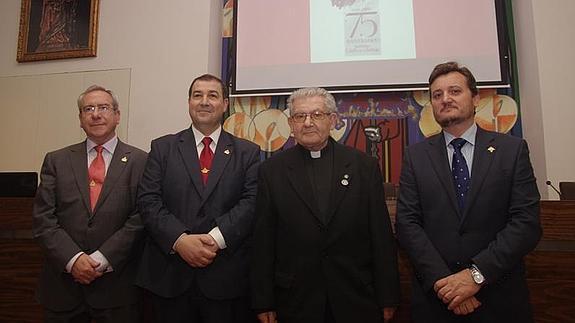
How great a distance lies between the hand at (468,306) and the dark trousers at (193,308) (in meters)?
0.91

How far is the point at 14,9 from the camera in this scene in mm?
4262

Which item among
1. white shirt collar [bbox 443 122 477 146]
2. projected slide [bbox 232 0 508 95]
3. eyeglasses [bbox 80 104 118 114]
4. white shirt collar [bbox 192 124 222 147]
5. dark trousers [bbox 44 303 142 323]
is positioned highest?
projected slide [bbox 232 0 508 95]

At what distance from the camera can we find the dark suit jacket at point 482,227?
5.11 ft

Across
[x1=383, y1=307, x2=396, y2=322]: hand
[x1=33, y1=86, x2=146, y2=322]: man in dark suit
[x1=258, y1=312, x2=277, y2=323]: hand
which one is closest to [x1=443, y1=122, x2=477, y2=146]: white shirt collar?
[x1=383, y1=307, x2=396, y2=322]: hand

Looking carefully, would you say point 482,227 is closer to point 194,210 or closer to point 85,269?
point 194,210

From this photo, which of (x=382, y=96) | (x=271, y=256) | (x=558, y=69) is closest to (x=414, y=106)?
(x=382, y=96)

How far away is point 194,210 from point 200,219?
0.05m

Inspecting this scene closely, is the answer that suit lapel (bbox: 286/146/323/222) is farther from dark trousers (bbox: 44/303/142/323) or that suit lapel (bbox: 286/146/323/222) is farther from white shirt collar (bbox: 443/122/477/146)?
dark trousers (bbox: 44/303/142/323)

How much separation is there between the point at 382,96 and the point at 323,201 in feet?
6.88

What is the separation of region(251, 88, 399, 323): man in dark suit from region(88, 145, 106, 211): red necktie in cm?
80

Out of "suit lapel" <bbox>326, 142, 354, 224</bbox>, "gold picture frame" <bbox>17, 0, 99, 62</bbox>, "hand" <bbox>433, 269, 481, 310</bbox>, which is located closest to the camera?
"hand" <bbox>433, 269, 481, 310</bbox>

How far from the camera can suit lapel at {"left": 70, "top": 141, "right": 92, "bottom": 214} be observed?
194cm

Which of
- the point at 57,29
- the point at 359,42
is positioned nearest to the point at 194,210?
the point at 359,42

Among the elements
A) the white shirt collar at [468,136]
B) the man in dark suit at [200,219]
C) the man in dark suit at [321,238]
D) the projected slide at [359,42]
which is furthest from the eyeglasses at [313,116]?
the projected slide at [359,42]
